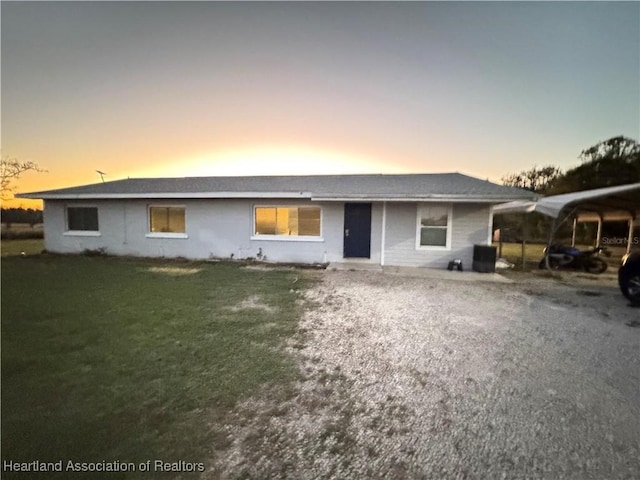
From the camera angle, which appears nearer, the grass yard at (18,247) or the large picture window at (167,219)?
the grass yard at (18,247)

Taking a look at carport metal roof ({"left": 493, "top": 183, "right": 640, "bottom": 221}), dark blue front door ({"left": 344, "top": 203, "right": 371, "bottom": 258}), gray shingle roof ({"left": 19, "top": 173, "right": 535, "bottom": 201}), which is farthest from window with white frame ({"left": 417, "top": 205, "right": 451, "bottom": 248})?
carport metal roof ({"left": 493, "top": 183, "right": 640, "bottom": 221})

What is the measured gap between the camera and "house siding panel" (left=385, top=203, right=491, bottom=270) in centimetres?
973

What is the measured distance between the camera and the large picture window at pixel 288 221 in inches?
424

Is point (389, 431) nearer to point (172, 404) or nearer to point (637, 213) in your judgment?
point (172, 404)

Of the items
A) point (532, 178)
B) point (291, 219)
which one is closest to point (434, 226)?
point (291, 219)

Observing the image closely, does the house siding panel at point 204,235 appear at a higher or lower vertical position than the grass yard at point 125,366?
higher

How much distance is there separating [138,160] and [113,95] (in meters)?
1.62

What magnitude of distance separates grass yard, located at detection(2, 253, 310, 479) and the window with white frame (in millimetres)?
6040

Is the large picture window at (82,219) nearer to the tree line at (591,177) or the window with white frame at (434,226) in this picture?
the window with white frame at (434,226)

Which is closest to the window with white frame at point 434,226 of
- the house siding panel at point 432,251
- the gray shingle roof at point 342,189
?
the house siding panel at point 432,251

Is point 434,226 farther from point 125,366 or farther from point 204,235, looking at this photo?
point 125,366

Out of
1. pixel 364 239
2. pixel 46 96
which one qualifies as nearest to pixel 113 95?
pixel 46 96

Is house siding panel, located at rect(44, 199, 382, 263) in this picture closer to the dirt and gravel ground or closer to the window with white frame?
the window with white frame

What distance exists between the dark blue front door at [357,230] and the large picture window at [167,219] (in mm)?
6591
